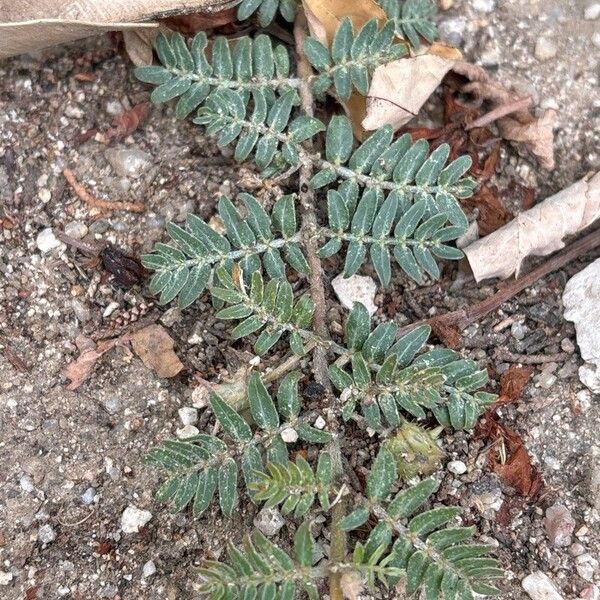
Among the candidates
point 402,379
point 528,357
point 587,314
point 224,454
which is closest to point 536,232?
point 587,314

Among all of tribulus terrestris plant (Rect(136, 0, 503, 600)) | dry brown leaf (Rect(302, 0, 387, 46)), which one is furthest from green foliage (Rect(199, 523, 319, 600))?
dry brown leaf (Rect(302, 0, 387, 46))

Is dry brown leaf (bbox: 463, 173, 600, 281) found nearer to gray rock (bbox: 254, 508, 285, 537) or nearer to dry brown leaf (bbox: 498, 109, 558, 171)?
dry brown leaf (bbox: 498, 109, 558, 171)

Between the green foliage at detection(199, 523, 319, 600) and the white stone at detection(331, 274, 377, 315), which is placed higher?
the white stone at detection(331, 274, 377, 315)

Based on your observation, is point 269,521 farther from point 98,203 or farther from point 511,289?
point 98,203

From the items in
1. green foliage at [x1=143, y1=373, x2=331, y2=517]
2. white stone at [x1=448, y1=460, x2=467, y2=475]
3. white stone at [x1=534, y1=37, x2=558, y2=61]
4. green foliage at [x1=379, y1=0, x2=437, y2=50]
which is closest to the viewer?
green foliage at [x1=143, y1=373, x2=331, y2=517]

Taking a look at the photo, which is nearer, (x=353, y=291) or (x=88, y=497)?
(x=88, y=497)

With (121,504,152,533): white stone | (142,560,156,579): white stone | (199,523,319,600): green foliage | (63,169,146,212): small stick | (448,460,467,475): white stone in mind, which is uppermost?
(63,169,146,212): small stick

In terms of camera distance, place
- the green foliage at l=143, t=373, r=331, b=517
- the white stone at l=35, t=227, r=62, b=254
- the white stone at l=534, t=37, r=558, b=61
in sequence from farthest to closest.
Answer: the white stone at l=534, t=37, r=558, b=61 → the white stone at l=35, t=227, r=62, b=254 → the green foliage at l=143, t=373, r=331, b=517

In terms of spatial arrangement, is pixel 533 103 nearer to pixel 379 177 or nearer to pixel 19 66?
pixel 379 177
